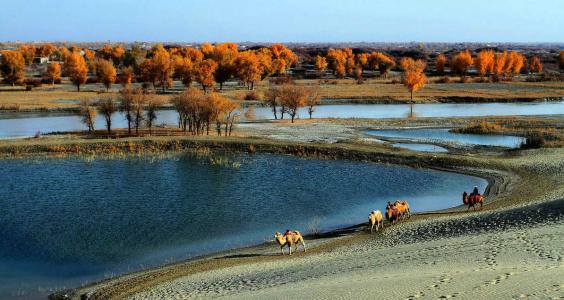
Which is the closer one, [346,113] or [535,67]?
[346,113]

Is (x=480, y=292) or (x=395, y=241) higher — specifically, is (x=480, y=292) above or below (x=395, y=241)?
above

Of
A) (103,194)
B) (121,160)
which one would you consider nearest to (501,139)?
(121,160)

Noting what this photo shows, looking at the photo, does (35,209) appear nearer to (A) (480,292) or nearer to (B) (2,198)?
(B) (2,198)

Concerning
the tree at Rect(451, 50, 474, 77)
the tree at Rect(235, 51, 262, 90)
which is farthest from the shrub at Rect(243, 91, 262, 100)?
the tree at Rect(451, 50, 474, 77)

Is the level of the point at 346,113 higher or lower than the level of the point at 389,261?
higher

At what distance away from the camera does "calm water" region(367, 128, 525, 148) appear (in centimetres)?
5493

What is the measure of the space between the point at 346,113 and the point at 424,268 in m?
62.7

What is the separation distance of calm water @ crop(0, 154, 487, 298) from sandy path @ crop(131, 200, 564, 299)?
4346 mm

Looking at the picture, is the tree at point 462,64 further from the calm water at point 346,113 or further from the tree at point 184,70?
the tree at point 184,70

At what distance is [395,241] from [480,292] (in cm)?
1033

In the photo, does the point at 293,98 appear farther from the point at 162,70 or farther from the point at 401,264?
the point at 401,264

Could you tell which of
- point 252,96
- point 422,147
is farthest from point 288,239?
point 252,96

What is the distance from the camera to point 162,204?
3300 cm

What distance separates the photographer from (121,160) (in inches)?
1831
